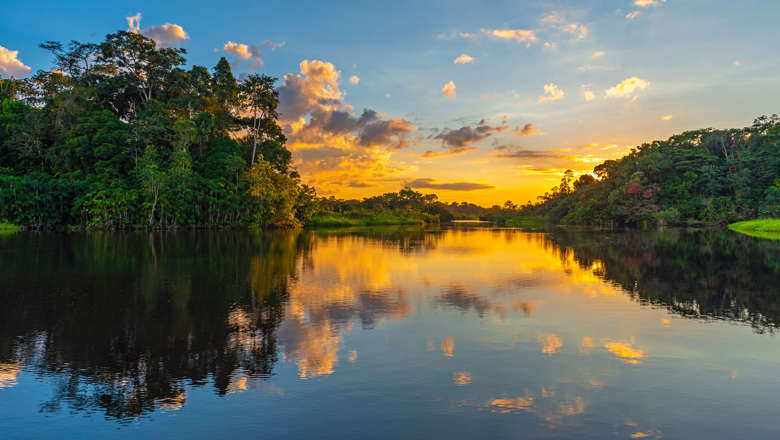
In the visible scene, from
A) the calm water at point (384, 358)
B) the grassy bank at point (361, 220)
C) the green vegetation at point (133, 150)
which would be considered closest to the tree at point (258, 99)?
the green vegetation at point (133, 150)

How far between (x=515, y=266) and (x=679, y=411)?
51.3 feet

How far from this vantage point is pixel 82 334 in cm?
860

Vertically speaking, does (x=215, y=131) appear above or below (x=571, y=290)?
above

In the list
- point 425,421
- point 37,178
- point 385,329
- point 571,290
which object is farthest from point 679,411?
point 37,178

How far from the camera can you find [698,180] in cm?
6838

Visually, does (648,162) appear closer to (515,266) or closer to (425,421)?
(515,266)

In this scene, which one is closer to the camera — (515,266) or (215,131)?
(515,266)

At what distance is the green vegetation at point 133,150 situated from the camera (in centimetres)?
4934

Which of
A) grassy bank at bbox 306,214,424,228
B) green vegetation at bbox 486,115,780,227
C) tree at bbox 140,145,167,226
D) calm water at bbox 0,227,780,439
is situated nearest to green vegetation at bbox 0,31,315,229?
tree at bbox 140,145,167,226

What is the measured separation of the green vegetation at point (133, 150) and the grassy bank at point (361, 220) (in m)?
13.7

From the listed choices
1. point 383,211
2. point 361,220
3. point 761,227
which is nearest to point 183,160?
point 361,220

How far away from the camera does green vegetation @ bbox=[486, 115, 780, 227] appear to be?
64375mm

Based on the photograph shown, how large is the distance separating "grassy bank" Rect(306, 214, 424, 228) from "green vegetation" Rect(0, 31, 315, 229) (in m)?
13.7

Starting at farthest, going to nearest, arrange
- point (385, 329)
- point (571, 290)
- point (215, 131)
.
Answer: point (215, 131)
point (571, 290)
point (385, 329)
